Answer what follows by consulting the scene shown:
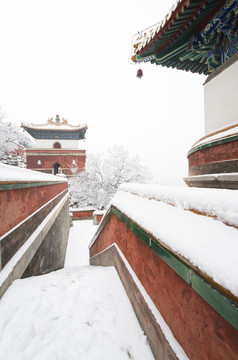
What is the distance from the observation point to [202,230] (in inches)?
36.4

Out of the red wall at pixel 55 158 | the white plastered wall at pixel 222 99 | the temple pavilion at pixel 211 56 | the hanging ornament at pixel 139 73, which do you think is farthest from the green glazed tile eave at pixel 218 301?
the red wall at pixel 55 158

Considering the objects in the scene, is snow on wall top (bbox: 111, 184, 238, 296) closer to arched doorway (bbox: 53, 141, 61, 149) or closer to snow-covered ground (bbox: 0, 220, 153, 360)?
snow-covered ground (bbox: 0, 220, 153, 360)

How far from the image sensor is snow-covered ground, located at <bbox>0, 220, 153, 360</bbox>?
1303 mm

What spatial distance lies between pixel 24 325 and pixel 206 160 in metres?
3.45

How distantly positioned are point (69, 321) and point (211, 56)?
17.8 feet

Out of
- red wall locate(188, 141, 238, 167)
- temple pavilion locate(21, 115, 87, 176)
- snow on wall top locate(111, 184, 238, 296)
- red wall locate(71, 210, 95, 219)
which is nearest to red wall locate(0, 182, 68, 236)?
snow on wall top locate(111, 184, 238, 296)

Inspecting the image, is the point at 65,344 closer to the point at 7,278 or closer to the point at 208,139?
the point at 7,278

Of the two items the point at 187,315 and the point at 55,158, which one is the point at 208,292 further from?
the point at 55,158

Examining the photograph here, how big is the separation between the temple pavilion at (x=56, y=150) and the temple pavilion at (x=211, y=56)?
20.4 meters

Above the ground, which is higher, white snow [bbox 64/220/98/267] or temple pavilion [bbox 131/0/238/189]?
temple pavilion [bbox 131/0/238/189]

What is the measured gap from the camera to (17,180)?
2.54 m

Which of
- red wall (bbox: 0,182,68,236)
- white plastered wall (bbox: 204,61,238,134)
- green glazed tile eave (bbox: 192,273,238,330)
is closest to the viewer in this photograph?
green glazed tile eave (bbox: 192,273,238,330)

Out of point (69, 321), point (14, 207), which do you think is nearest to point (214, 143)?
point (69, 321)

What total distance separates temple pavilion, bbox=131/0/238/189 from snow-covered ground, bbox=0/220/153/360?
2232mm
